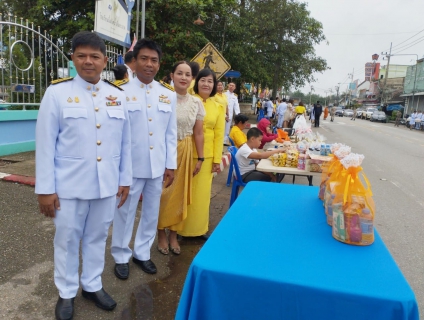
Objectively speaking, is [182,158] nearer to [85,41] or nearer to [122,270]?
[122,270]

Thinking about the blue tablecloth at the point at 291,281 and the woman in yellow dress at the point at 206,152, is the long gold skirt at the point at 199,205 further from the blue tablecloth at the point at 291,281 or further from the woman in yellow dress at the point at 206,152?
the blue tablecloth at the point at 291,281

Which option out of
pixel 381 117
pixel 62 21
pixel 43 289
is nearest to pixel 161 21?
pixel 62 21

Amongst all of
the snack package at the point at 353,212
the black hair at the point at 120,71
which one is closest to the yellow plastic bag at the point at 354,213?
the snack package at the point at 353,212

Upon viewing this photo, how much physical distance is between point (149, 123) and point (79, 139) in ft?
2.16

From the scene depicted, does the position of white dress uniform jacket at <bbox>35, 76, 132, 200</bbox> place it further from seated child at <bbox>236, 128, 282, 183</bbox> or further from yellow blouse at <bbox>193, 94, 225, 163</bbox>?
seated child at <bbox>236, 128, 282, 183</bbox>

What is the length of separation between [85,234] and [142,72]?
119 centimetres

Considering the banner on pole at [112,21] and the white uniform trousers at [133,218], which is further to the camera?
the banner on pole at [112,21]

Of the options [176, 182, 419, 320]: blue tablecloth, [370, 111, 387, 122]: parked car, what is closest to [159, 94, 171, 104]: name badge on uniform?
[176, 182, 419, 320]: blue tablecloth

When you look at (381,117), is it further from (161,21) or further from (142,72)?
(142,72)

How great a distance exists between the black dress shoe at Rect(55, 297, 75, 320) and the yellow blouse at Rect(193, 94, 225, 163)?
1.61m

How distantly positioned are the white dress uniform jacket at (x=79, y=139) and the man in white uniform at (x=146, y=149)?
336mm

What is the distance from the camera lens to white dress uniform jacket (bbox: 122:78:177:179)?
2.52 metres

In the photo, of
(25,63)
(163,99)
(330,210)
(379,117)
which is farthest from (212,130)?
(379,117)

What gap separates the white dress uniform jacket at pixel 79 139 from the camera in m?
1.95
